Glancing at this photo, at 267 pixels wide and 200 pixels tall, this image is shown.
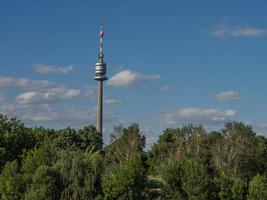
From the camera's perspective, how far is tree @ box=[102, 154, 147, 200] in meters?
64.6

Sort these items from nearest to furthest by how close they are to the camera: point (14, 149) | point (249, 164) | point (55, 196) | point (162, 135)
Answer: point (55, 196) → point (14, 149) → point (249, 164) → point (162, 135)

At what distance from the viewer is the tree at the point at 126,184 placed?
64625 millimetres

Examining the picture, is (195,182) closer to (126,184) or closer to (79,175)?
(126,184)

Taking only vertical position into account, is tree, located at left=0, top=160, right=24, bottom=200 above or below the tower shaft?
below

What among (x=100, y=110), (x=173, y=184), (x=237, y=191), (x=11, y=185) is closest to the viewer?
(x=11, y=185)

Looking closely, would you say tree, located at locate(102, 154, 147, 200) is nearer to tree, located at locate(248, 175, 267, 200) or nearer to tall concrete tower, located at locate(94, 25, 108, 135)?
tree, located at locate(248, 175, 267, 200)

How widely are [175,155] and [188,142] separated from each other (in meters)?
7.59

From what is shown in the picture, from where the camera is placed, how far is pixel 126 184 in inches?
2564

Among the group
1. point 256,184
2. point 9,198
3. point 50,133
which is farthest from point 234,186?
point 50,133

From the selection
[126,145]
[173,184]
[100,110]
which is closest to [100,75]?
[100,110]

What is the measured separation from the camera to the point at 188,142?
102125mm

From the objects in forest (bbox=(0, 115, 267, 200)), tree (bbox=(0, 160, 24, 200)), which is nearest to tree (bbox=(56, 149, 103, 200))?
forest (bbox=(0, 115, 267, 200))

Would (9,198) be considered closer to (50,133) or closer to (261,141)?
(50,133)

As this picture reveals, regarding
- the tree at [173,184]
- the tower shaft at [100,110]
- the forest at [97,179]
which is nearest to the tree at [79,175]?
the forest at [97,179]
